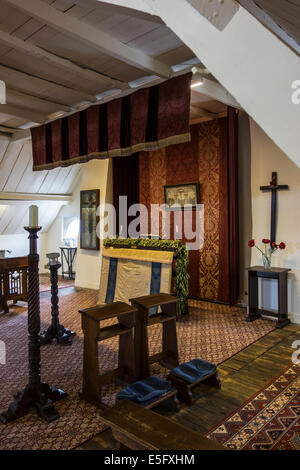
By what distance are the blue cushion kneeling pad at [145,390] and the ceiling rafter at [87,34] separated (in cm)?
290

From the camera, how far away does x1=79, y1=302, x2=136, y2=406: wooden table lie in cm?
264

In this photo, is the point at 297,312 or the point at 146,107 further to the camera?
the point at 297,312

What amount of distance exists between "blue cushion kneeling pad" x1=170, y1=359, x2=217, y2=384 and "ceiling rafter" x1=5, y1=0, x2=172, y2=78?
2.91 metres

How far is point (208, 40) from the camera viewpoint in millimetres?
942

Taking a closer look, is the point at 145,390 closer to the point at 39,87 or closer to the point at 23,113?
the point at 39,87

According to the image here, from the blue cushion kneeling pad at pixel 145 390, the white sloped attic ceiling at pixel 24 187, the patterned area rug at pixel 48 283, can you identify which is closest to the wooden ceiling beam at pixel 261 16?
the blue cushion kneeling pad at pixel 145 390

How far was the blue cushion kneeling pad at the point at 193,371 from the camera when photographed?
2.71 m

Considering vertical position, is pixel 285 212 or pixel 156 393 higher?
pixel 285 212

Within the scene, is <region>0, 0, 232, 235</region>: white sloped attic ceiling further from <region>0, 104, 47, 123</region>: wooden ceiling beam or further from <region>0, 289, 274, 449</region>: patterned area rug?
A: <region>0, 289, 274, 449</region>: patterned area rug

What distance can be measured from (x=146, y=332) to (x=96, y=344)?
52 centimetres

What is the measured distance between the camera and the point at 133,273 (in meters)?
5.03
